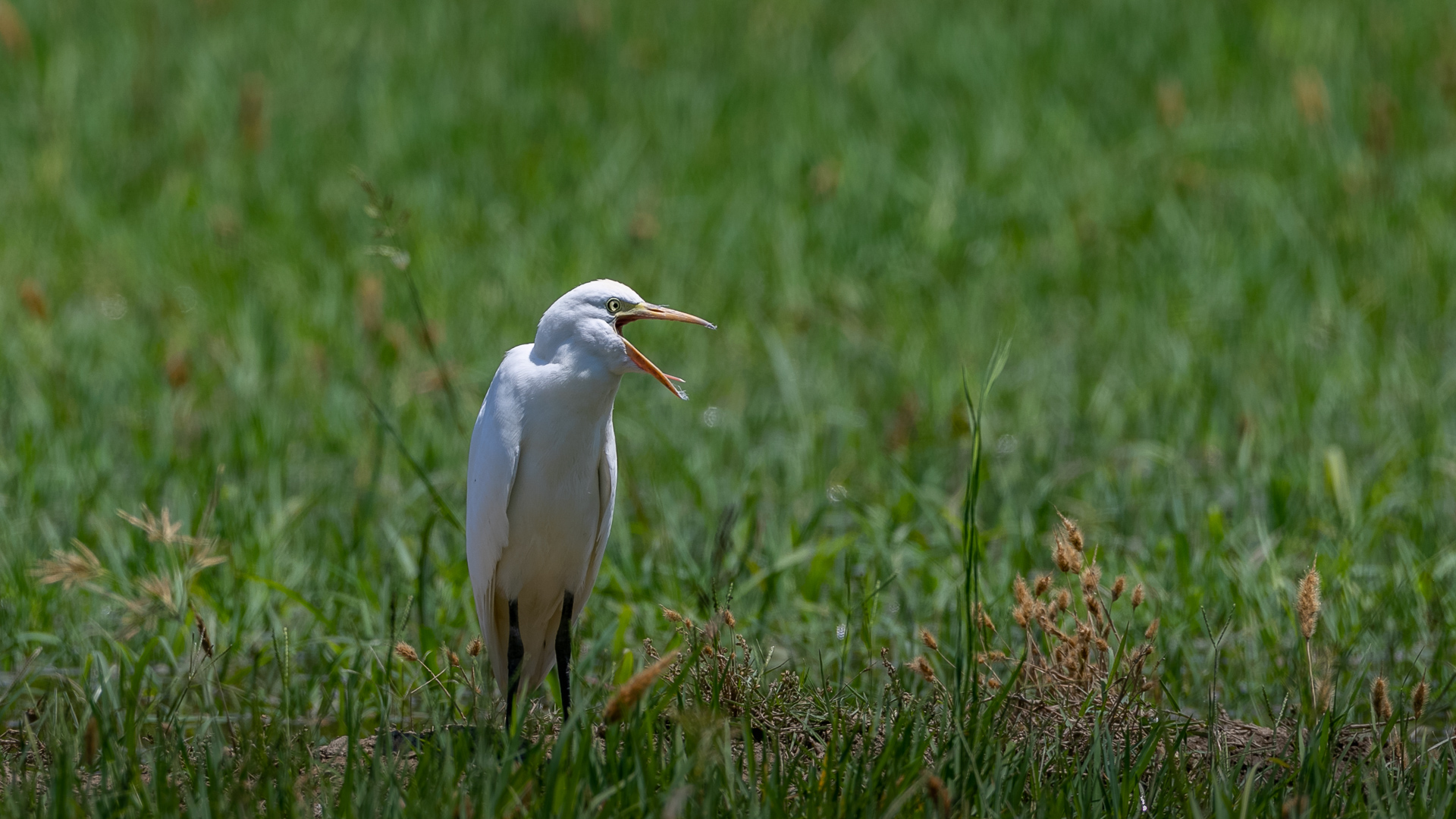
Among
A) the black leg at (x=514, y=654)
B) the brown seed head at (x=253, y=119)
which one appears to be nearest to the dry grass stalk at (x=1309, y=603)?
the black leg at (x=514, y=654)

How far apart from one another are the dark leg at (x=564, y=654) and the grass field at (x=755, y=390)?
78 millimetres

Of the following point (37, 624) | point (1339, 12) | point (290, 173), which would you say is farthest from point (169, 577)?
point (1339, 12)

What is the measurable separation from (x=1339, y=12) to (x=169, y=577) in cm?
894

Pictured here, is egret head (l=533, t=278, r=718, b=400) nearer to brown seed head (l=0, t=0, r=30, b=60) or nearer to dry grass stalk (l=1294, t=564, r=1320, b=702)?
dry grass stalk (l=1294, t=564, r=1320, b=702)

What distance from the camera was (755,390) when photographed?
6219 mm

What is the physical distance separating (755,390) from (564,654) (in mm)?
2967

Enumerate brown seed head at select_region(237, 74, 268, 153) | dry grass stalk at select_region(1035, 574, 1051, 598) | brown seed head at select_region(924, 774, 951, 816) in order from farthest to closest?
brown seed head at select_region(237, 74, 268, 153), dry grass stalk at select_region(1035, 574, 1051, 598), brown seed head at select_region(924, 774, 951, 816)

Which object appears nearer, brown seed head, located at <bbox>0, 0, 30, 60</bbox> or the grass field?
the grass field

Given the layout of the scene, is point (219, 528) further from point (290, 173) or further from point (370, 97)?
point (370, 97)

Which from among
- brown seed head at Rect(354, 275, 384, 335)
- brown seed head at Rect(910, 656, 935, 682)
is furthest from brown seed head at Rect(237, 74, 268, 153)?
brown seed head at Rect(910, 656, 935, 682)

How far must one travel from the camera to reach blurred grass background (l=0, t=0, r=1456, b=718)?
4.24m

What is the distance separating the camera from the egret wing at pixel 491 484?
301 centimetres

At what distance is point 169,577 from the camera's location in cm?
384

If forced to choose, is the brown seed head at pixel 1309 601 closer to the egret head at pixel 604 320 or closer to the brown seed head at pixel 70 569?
the egret head at pixel 604 320
